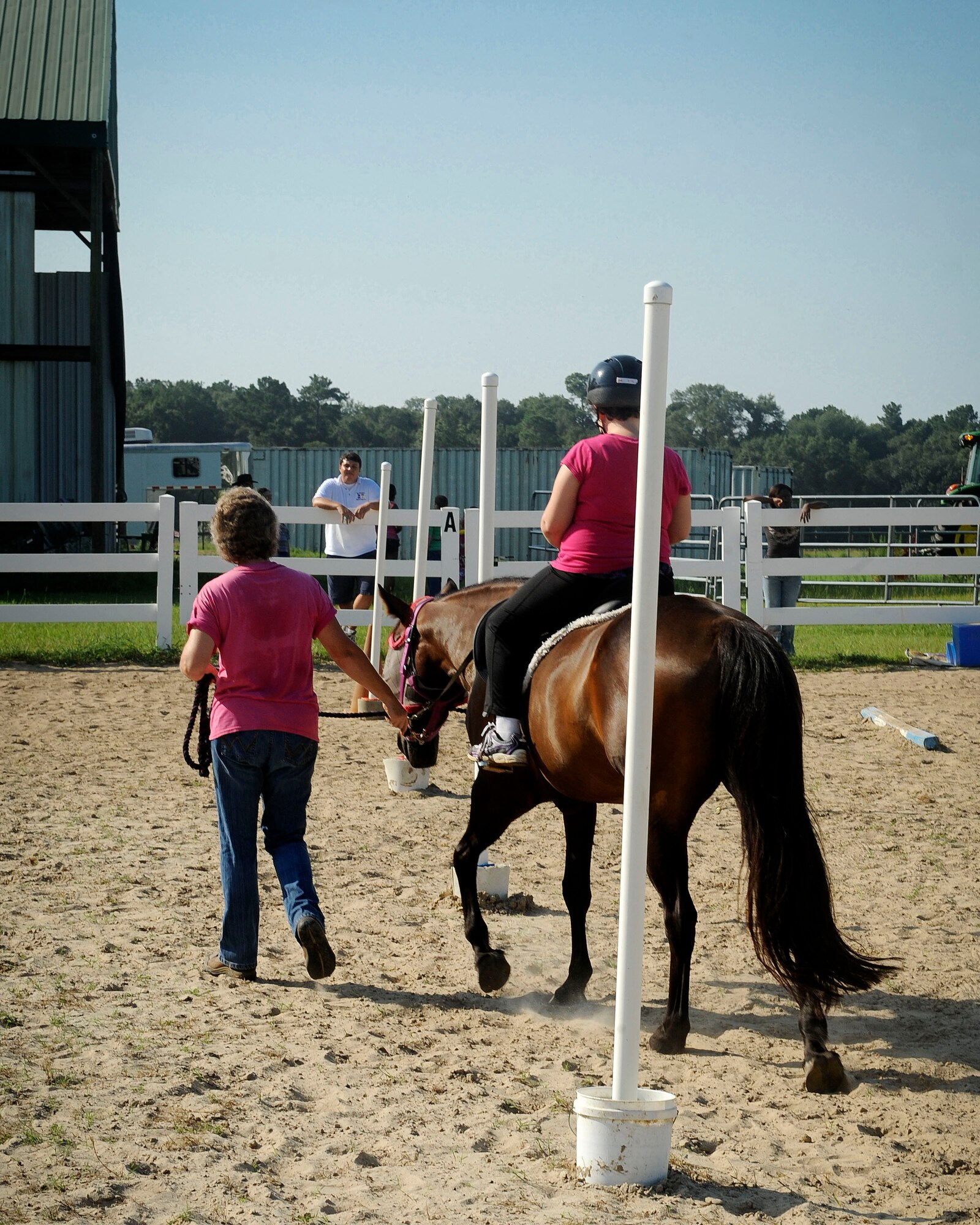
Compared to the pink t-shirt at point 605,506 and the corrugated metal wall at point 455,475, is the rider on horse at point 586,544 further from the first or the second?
the corrugated metal wall at point 455,475

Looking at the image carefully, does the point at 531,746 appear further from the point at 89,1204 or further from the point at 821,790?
the point at 821,790

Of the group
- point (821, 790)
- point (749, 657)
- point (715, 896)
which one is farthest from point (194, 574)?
point (749, 657)

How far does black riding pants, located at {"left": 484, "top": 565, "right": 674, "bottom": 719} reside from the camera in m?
4.41

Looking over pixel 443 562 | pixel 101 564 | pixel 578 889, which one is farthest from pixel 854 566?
pixel 578 889

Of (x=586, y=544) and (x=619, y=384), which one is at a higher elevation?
(x=619, y=384)

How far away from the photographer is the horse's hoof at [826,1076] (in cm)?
354

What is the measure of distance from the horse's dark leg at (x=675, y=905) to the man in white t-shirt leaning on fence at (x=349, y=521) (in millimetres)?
8534

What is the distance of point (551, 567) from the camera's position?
4.48 metres

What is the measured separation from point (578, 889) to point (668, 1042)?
2.91ft

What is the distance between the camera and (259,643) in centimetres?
428

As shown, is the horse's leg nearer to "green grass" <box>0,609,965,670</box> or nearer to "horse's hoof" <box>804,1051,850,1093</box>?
"horse's hoof" <box>804,1051,850,1093</box>

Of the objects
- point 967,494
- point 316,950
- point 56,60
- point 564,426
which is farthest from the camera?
point 564,426

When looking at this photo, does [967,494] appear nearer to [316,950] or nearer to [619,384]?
[619,384]

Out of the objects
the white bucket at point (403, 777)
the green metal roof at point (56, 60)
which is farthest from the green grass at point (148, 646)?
the green metal roof at point (56, 60)
